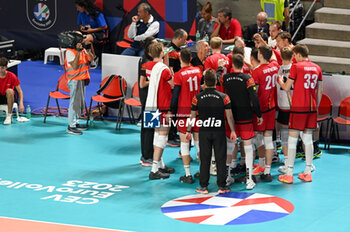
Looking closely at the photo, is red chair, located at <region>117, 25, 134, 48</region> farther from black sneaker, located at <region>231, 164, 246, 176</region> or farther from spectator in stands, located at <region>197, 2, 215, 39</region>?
black sneaker, located at <region>231, 164, 246, 176</region>

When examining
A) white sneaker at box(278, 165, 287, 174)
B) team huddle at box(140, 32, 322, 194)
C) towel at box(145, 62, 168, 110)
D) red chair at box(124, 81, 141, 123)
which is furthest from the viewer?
red chair at box(124, 81, 141, 123)

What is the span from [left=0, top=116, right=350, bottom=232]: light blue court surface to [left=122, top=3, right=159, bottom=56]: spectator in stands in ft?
9.84

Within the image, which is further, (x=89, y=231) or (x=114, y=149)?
(x=114, y=149)

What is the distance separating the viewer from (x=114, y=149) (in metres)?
11.6

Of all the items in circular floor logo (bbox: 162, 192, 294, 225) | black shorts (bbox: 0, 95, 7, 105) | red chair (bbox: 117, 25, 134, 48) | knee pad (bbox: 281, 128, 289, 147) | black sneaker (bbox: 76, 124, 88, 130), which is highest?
red chair (bbox: 117, 25, 134, 48)

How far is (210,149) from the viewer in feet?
29.0

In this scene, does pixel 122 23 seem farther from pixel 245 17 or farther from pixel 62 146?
pixel 62 146

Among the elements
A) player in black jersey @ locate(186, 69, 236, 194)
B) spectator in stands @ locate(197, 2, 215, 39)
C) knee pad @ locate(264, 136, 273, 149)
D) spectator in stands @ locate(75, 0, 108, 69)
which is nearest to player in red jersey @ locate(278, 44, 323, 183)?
knee pad @ locate(264, 136, 273, 149)

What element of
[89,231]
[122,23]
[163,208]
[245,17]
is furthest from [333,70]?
[89,231]

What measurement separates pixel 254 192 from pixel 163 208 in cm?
151

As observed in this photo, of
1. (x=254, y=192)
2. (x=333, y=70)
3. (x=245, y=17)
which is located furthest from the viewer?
(x=245, y=17)

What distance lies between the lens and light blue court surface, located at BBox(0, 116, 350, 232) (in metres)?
7.96

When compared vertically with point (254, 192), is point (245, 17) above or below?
above

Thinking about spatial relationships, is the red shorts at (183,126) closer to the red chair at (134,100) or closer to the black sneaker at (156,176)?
the black sneaker at (156,176)
